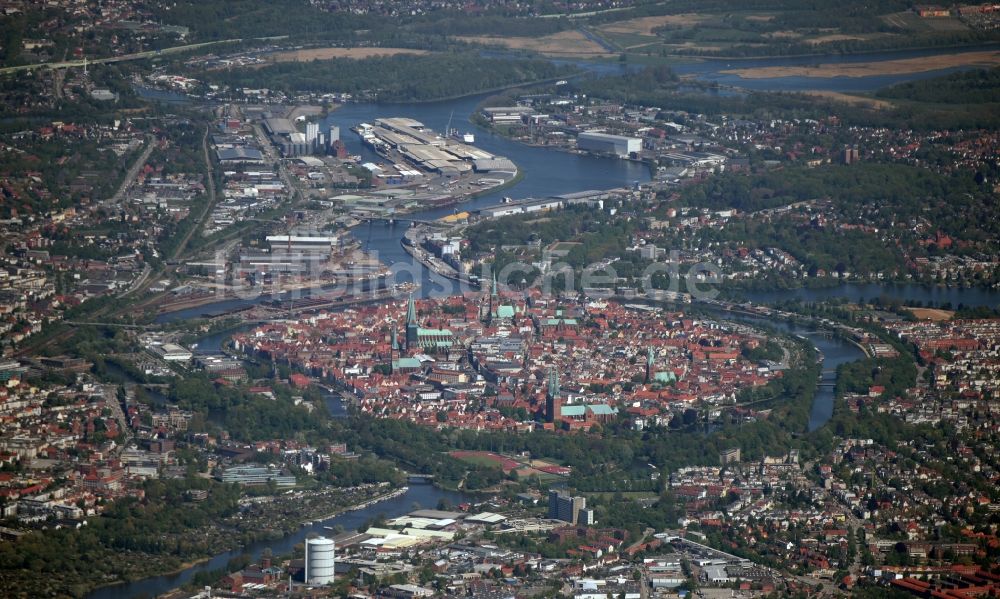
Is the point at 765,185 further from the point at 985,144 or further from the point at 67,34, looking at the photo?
the point at 67,34

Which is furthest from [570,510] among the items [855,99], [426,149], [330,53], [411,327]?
[330,53]

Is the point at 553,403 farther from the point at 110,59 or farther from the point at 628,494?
the point at 110,59

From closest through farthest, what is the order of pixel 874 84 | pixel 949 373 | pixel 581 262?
pixel 949 373
pixel 581 262
pixel 874 84

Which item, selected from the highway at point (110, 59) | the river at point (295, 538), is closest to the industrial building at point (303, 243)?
the river at point (295, 538)

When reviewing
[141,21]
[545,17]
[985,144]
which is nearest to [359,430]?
[985,144]

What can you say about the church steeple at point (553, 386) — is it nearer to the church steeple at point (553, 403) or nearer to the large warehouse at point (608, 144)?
the church steeple at point (553, 403)

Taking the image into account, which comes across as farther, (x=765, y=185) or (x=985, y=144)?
(x=985, y=144)

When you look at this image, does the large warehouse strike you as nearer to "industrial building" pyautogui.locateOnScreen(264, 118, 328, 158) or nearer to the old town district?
"industrial building" pyautogui.locateOnScreen(264, 118, 328, 158)
